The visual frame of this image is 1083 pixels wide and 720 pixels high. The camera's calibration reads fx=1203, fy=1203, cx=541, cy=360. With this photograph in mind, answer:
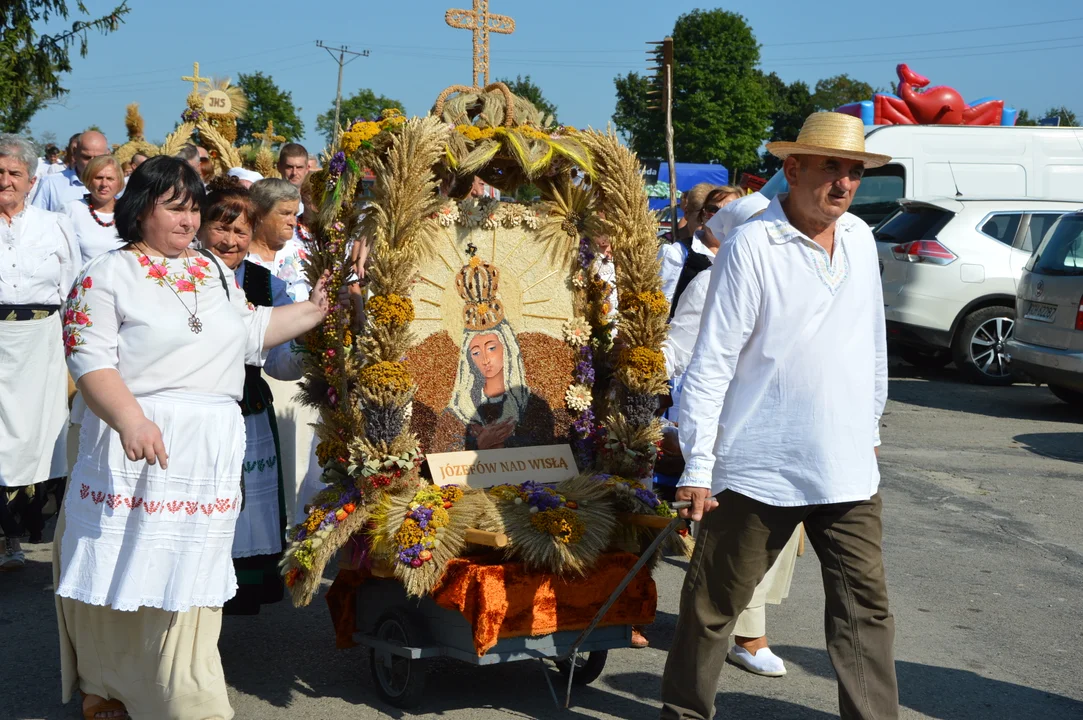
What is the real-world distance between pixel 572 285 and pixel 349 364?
0.97 metres

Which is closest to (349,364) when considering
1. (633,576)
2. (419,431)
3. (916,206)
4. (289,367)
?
(419,431)

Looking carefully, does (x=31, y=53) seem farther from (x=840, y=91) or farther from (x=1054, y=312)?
(x=840, y=91)

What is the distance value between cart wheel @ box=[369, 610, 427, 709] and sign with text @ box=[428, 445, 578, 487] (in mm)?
527

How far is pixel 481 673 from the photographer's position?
4.86m

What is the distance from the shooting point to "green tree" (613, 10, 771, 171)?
60.1 m

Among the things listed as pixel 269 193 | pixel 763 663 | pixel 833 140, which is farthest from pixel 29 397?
pixel 833 140

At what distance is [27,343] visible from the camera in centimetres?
632

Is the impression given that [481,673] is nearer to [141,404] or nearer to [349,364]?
[349,364]

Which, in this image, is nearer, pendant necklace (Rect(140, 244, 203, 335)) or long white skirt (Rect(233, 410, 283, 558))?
pendant necklace (Rect(140, 244, 203, 335))

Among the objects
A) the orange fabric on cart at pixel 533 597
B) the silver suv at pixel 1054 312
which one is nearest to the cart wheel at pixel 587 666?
the orange fabric on cart at pixel 533 597

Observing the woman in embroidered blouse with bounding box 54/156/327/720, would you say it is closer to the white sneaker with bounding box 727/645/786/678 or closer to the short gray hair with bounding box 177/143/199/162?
the white sneaker with bounding box 727/645/786/678

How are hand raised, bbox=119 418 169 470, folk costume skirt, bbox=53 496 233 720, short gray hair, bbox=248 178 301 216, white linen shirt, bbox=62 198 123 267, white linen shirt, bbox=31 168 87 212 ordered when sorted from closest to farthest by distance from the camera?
hand raised, bbox=119 418 169 470 → folk costume skirt, bbox=53 496 233 720 → short gray hair, bbox=248 178 301 216 → white linen shirt, bbox=62 198 123 267 → white linen shirt, bbox=31 168 87 212

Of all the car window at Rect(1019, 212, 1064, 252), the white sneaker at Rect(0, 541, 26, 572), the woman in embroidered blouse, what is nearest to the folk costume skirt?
the woman in embroidered blouse

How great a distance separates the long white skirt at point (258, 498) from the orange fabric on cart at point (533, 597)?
3.15 ft
